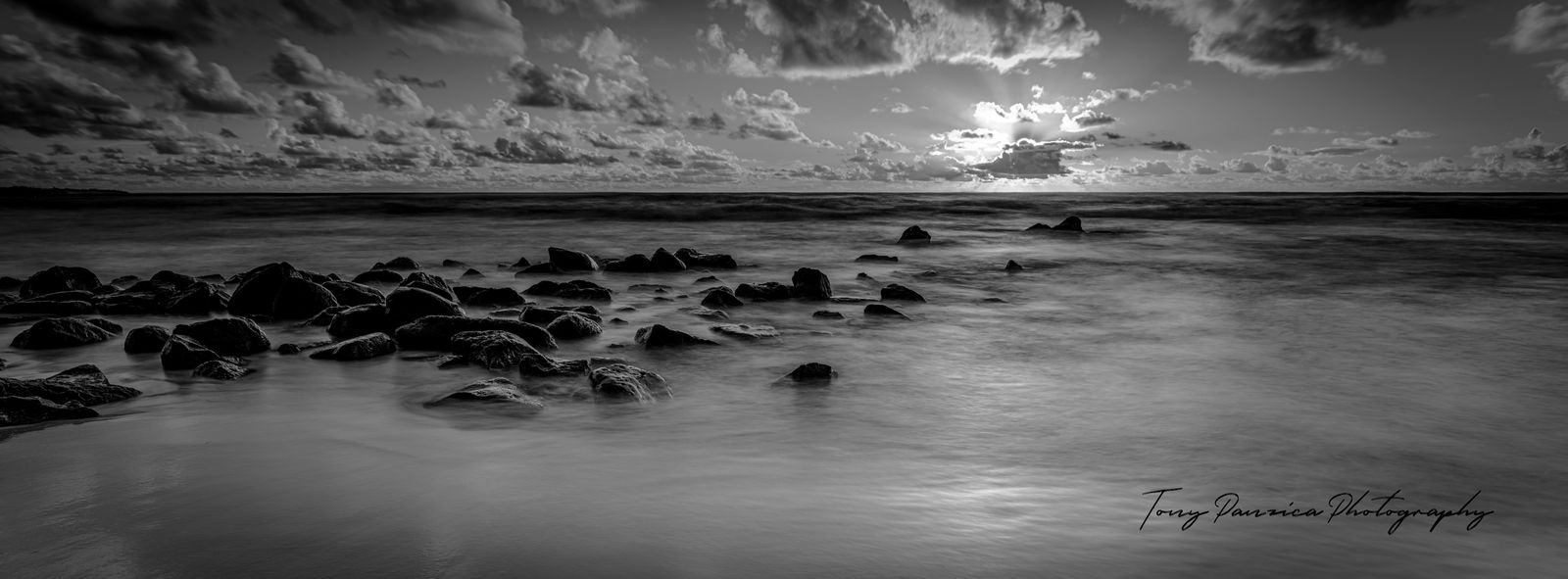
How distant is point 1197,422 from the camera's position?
446 centimetres

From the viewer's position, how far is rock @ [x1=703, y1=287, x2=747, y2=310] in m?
8.66

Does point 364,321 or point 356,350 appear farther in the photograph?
point 364,321

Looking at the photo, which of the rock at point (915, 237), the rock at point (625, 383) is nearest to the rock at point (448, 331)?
the rock at point (625, 383)

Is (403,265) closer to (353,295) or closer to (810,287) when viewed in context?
(353,295)

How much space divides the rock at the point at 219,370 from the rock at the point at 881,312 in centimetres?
537

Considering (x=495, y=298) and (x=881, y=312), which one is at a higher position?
(x=495, y=298)

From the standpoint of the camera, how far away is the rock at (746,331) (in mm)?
6742

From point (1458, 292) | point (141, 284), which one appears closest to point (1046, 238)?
point (1458, 292)

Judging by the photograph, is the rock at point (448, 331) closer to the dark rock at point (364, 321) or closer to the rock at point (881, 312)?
the dark rock at point (364, 321)

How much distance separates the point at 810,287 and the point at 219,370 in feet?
19.2

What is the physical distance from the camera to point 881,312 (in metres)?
8.12

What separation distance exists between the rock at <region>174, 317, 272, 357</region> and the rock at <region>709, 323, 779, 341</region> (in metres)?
3.52

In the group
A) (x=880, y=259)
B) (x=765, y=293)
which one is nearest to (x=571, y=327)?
(x=765, y=293)

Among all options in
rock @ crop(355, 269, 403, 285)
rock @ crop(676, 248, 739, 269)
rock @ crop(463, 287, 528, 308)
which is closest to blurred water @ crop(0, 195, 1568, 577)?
rock @ crop(463, 287, 528, 308)
